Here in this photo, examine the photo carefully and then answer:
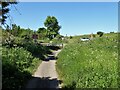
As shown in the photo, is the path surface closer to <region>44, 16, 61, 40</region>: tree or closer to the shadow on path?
the shadow on path

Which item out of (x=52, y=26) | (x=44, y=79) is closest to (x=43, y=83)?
(x=44, y=79)

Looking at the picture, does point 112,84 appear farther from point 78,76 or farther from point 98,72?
point 78,76

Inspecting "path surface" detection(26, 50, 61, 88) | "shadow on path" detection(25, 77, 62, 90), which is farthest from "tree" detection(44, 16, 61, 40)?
"shadow on path" detection(25, 77, 62, 90)

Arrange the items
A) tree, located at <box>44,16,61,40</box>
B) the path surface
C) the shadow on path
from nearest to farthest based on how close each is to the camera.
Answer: the shadow on path < the path surface < tree, located at <box>44,16,61,40</box>

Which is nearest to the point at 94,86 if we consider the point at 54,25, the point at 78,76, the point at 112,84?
the point at 112,84

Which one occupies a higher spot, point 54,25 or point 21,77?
point 54,25

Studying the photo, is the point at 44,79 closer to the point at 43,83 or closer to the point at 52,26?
the point at 43,83

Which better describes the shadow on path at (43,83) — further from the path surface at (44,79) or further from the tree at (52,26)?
the tree at (52,26)

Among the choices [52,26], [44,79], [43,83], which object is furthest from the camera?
[52,26]

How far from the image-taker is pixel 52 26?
8519 centimetres

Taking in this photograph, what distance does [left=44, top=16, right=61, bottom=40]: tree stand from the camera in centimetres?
8444

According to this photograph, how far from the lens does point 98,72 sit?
54.5 ft

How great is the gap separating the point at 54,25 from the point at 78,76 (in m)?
67.5

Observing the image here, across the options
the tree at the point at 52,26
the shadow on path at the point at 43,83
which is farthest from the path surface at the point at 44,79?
the tree at the point at 52,26
